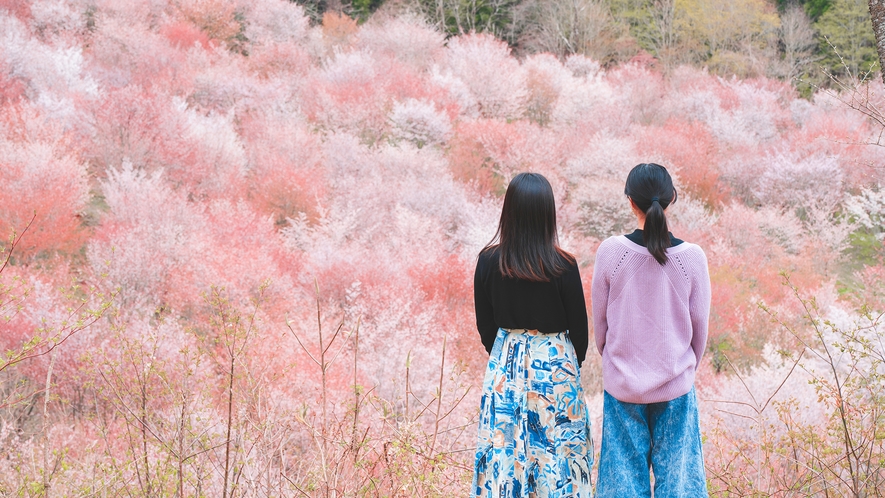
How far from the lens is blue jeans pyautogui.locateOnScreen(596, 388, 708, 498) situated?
2107mm

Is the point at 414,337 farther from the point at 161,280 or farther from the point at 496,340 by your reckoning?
the point at 496,340

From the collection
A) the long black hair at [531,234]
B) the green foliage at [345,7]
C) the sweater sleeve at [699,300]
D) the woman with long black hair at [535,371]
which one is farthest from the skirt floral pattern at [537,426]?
the green foliage at [345,7]

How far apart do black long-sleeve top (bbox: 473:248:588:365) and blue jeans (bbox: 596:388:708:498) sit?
29 cm

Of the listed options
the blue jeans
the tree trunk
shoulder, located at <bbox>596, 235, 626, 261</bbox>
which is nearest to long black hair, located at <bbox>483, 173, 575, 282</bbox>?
shoulder, located at <bbox>596, 235, 626, 261</bbox>

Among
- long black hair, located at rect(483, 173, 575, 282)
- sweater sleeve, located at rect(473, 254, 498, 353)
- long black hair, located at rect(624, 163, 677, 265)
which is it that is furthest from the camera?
sweater sleeve, located at rect(473, 254, 498, 353)

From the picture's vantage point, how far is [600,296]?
7.32ft

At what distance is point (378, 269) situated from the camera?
8461 millimetres

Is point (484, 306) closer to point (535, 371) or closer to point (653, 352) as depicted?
point (535, 371)

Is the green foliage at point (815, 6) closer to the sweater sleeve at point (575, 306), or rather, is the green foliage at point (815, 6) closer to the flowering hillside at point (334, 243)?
the flowering hillside at point (334, 243)

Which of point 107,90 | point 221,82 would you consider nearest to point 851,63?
point 221,82

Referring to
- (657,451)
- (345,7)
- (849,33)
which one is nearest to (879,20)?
(657,451)

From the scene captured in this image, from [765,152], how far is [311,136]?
36.3 ft

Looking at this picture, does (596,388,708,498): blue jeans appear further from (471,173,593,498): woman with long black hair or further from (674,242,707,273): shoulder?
(674,242,707,273): shoulder

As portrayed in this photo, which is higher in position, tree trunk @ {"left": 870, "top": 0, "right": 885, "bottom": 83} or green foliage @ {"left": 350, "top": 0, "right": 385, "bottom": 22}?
tree trunk @ {"left": 870, "top": 0, "right": 885, "bottom": 83}
